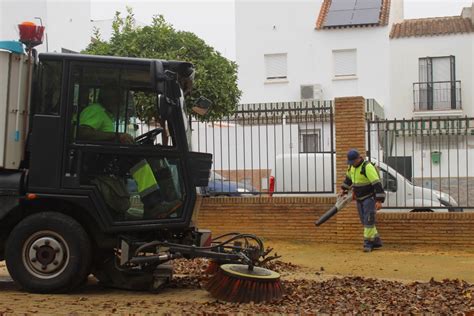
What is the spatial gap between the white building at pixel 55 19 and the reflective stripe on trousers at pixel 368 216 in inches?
568

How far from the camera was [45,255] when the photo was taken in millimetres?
7160

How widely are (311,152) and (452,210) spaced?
3.06 meters

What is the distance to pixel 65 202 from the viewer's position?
7.20 m

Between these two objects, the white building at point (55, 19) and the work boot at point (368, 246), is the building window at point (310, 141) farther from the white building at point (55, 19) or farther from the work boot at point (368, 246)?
the white building at point (55, 19)

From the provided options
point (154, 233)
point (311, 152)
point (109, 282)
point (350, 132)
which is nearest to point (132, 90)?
point (154, 233)

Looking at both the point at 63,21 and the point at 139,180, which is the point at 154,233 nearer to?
the point at 139,180

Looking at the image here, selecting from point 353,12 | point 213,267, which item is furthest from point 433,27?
point 213,267

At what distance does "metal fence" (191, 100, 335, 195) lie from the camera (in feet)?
43.7

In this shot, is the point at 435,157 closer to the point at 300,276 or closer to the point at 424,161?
the point at 424,161

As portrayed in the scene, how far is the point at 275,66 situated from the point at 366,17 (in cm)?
452

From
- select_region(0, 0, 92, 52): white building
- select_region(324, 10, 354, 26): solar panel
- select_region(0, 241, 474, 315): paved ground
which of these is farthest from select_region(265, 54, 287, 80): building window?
select_region(0, 241, 474, 315): paved ground

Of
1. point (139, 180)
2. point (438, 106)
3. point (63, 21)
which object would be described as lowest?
point (139, 180)

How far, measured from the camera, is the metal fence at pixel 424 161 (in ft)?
40.8

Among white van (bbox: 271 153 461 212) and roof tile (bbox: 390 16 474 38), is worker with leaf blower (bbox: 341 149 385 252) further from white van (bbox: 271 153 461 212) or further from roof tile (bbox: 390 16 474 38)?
roof tile (bbox: 390 16 474 38)
